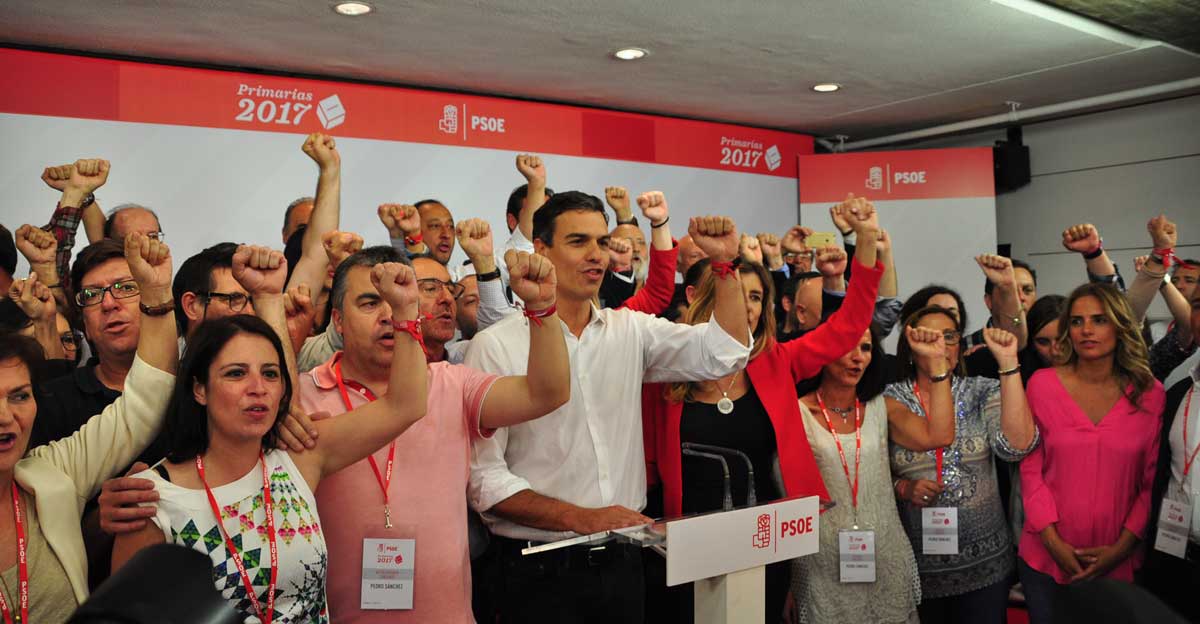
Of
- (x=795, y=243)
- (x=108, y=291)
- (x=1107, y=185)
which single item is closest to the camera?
(x=108, y=291)

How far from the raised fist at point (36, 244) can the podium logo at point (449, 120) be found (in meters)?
3.67

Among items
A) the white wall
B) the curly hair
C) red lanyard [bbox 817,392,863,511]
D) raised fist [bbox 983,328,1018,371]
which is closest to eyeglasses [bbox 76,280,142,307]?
red lanyard [bbox 817,392,863,511]

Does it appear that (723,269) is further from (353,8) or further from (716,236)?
(353,8)

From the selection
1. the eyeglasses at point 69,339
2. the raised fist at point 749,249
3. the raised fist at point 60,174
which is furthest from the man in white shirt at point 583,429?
the raised fist at point 60,174

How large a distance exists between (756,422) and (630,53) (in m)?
3.41

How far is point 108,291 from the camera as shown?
221cm

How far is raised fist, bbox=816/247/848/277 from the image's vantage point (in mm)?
3420

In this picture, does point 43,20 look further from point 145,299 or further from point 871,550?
point 871,550

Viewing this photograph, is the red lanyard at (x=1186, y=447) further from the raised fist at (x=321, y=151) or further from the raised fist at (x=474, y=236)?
the raised fist at (x=321, y=151)

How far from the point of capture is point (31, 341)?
1752 mm

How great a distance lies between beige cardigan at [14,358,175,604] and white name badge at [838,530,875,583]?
1.90 m

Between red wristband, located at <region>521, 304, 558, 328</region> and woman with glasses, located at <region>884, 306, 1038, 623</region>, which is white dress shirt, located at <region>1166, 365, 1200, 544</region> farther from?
red wristband, located at <region>521, 304, 558, 328</region>

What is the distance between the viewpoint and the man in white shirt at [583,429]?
2.22 meters

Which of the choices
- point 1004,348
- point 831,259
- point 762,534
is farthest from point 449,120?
point 762,534
